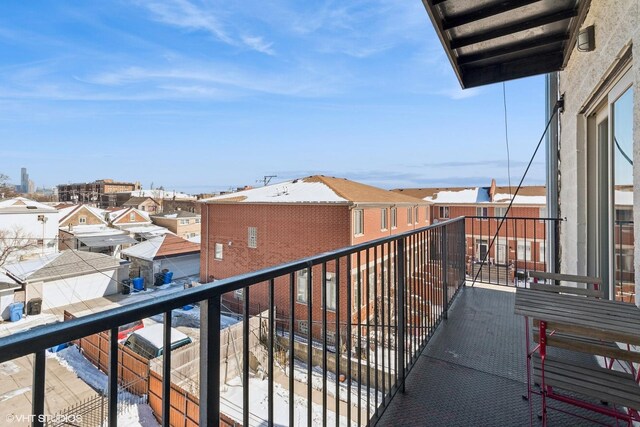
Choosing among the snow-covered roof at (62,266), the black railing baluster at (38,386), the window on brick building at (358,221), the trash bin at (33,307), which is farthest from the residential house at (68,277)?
the black railing baluster at (38,386)

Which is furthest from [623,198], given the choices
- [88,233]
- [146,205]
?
[146,205]

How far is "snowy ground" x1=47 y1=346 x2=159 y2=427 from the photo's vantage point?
4777 mm

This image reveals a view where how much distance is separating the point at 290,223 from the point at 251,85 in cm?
961

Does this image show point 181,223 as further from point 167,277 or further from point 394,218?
point 394,218

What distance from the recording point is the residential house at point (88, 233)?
65.9ft

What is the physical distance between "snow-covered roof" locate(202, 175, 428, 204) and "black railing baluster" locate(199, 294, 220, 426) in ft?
38.4

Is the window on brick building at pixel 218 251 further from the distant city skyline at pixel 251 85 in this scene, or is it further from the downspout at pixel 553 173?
the downspout at pixel 553 173

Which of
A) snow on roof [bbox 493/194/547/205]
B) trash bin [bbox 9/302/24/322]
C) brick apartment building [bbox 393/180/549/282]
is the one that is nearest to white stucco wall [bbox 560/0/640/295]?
trash bin [bbox 9/302/24/322]

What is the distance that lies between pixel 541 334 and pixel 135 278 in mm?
19262

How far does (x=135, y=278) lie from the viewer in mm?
17031

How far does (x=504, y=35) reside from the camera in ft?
9.07

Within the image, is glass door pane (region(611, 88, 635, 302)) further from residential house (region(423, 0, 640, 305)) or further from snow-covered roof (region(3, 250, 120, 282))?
snow-covered roof (region(3, 250, 120, 282))

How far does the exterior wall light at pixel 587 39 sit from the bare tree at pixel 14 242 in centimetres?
2448

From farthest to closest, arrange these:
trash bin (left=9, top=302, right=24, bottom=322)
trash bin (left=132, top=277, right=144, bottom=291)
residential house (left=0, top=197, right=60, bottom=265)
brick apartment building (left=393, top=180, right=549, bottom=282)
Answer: brick apartment building (left=393, top=180, right=549, bottom=282)
residential house (left=0, top=197, right=60, bottom=265)
trash bin (left=132, top=277, right=144, bottom=291)
trash bin (left=9, top=302, right=24, bottom=322)
